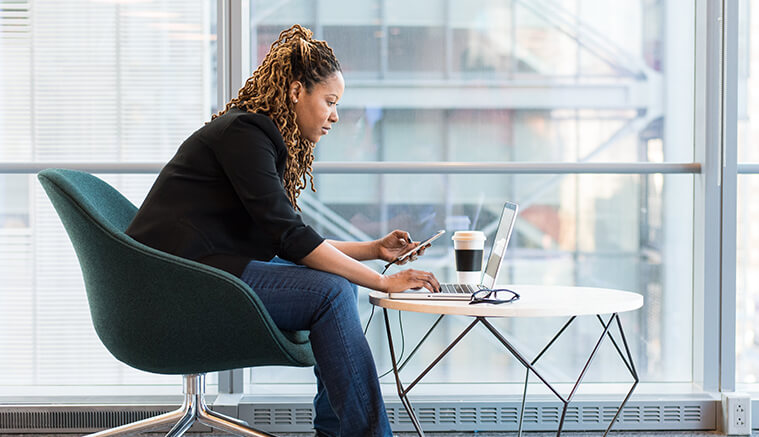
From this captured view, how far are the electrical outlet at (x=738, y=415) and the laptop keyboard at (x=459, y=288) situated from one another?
1183mm

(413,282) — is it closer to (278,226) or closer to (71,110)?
(278,226)

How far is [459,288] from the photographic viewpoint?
1804mm

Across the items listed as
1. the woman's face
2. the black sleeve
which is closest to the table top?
the black sleeve

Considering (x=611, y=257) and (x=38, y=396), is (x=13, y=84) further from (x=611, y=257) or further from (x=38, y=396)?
(x=611, y=257)

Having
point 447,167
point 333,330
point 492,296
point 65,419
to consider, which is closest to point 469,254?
point 492,296

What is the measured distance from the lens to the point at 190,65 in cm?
262

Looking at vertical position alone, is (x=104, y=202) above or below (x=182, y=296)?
above

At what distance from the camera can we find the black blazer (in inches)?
67.1

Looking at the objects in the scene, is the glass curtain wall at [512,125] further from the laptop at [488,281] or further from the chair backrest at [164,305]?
the chair backrest at [164,305]

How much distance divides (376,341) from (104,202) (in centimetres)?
116

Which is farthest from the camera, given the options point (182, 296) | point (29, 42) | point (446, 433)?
point (29, 42)

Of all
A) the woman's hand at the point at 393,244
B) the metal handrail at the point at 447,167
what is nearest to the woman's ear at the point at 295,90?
the woman's hand at the point at 393,244

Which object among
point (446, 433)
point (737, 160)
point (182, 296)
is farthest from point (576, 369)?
point (182, 296)

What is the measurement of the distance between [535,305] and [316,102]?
0.78 metres
